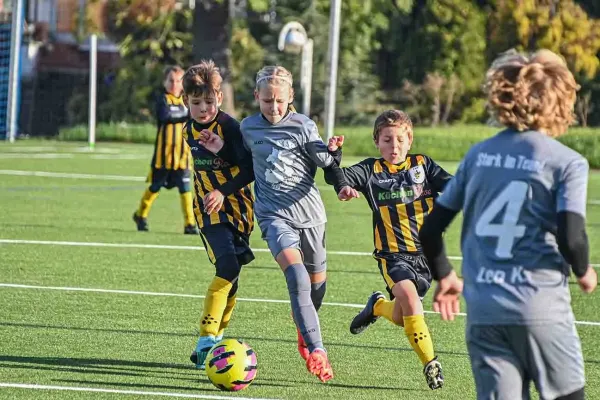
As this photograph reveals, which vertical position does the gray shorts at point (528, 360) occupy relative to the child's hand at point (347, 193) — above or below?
below

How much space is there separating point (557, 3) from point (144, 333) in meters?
35.3

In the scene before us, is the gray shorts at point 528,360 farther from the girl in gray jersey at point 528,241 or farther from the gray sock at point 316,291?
the gray sock at point 316,291

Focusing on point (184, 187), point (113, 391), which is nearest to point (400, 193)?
point (113, 391)

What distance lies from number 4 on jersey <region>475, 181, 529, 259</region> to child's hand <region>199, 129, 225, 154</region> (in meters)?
3.25

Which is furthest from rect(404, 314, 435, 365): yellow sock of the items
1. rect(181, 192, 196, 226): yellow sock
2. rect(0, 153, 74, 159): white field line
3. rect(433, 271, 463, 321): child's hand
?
rect(0, 153, 74, 159): white field line

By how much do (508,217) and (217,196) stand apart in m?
3.09

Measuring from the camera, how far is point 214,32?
1431 inches

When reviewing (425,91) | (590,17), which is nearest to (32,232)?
→ (425,91)

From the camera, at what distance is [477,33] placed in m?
42.4

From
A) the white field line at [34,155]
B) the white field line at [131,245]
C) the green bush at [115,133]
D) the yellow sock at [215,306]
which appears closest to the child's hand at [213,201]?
the yellow sock at [215,306]

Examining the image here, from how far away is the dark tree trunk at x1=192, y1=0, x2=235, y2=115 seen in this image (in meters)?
36.2

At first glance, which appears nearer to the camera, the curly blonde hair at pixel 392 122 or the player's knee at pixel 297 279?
the player's knee at pixel 297 279

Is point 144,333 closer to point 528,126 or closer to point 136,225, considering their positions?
point 528,126

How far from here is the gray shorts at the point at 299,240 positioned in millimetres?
7277
